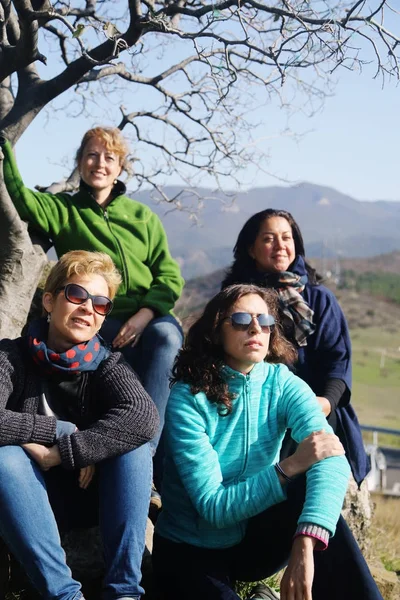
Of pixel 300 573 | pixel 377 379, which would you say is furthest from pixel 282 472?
pixel 377 379

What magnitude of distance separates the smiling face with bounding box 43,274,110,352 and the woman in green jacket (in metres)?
0.94

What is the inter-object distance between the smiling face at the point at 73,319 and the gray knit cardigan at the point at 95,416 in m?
0.13

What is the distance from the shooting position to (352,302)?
133 m

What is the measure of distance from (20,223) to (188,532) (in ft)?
7.10

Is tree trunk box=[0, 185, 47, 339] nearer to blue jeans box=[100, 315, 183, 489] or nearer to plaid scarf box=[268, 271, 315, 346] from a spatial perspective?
blue jeans box=[100, 315, 183, 489]

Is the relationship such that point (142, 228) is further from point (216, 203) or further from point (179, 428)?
point (216, 203)

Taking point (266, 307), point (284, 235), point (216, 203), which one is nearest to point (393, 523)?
point (216, 203)

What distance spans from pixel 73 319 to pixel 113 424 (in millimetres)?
487

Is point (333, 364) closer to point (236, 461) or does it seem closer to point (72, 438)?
point (236, 461)

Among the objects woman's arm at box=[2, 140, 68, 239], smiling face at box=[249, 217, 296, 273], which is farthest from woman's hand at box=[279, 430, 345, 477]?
woman's arm at box=[2, 140, 68, 239]

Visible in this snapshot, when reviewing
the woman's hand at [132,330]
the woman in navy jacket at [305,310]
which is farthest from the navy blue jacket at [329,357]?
the woman's hand at [132,330]

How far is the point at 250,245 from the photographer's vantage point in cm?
404

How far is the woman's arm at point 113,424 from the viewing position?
266cm

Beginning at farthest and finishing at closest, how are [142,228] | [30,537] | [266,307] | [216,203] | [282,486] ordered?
1. [216,203]
2. [142,228]
3. [266,307]
4. [282,486]
5. [30,537]
